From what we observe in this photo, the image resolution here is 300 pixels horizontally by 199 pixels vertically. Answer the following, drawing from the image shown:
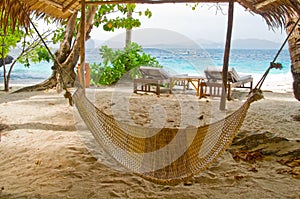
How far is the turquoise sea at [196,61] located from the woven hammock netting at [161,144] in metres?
12.3

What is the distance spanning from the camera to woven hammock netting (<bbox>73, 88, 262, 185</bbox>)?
1.58 meters

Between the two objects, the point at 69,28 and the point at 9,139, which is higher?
the point at 69,28

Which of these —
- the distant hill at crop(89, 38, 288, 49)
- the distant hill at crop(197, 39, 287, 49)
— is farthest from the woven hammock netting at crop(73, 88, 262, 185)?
the distant hill at crop(197, 39, 287, 49)

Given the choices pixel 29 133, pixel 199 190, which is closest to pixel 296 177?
pixel 199 190

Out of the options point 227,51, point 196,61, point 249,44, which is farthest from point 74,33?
point 249,44

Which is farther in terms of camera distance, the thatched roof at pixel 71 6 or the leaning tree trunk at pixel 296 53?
the leaning tree trunk at pixel 296 53

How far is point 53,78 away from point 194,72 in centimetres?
1013

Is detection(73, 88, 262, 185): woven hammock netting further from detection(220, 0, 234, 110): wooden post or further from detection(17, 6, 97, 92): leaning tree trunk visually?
detection(17, 6, 97, 92): leaning tree trunk

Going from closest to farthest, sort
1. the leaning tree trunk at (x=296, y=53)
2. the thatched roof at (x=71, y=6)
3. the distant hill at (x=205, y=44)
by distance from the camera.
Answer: the thatched roof at (x=71, y=6), the leaning tree trunk at (x=296, y=53), the distant hill at (x=205, y=44)

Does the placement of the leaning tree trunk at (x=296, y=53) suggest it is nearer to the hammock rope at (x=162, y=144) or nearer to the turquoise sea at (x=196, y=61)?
the hammock rope at (x=162, y=144)

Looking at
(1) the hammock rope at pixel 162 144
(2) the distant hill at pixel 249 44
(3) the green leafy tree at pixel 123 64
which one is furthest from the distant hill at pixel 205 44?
(1) the hammock rope at pixel 162 144

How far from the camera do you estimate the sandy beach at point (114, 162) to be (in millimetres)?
1483

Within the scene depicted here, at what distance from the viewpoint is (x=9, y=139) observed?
224 centimetres

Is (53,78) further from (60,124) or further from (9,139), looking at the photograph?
(9,139)
